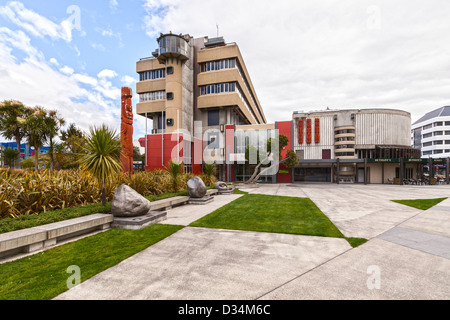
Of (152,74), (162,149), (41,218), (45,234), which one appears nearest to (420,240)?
(45,234)

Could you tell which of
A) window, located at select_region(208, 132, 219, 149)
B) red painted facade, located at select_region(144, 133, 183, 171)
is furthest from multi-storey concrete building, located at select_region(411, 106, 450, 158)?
red painted facade, located at select_region(144, 133, 183, 171)

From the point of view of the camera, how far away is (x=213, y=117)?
39.6 meters

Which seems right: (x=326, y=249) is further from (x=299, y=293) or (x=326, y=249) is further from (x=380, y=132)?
(x=380, y=132)

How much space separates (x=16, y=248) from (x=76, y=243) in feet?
3.97

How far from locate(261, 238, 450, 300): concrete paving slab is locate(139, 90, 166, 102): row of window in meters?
41.0

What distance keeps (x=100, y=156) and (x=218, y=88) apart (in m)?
33.0

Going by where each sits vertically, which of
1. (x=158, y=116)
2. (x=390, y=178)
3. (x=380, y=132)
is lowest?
(x=390, y=178)

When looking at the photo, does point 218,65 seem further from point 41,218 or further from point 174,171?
point 41,218

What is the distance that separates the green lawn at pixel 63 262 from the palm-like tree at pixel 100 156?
2.39 m

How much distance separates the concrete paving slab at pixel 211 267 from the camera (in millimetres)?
3416

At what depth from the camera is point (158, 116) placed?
4197cm

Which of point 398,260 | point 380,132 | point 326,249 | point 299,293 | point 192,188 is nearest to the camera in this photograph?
point 299,293
